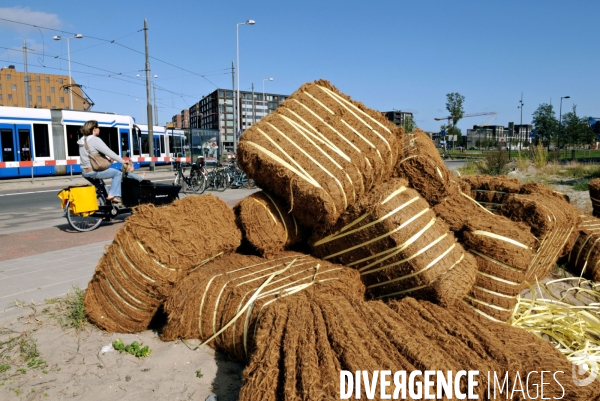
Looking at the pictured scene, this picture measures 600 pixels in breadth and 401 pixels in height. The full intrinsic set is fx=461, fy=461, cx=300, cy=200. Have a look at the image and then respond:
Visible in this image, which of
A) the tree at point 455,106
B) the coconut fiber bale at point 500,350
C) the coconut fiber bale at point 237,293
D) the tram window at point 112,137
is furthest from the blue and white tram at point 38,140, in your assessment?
the tree at point 455,106

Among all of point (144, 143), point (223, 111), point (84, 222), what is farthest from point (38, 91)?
point (84, 222)

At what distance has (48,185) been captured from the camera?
64.1 ft

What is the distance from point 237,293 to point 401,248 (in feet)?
4.45

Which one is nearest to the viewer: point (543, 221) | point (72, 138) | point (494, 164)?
point (543, 221)

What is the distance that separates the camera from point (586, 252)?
592 cm

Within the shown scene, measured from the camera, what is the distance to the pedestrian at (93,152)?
7.93 metres

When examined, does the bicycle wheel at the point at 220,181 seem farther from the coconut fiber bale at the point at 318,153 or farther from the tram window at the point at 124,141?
the coconut fiber bale at the point at 318,153

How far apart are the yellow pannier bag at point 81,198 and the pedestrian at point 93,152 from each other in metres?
0.25

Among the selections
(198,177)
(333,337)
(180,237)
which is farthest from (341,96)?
(198,177)

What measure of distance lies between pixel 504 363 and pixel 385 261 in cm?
146

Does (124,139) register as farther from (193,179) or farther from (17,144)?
(193,179)

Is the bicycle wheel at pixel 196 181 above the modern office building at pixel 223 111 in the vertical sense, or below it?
below

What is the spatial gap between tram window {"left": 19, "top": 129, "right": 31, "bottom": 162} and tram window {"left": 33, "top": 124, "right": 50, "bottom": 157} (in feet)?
0.92

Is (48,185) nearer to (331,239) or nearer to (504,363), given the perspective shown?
(331,239)
